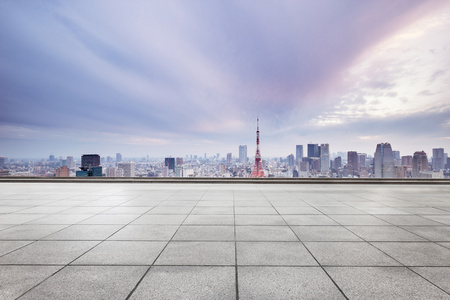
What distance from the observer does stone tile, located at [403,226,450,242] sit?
532 cm

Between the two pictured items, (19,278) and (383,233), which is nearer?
(19,278)

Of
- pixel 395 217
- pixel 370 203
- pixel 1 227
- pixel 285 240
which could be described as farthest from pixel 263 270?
pixel 370 203

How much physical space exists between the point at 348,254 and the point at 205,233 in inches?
126

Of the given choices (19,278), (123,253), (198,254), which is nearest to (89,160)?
(123,253)

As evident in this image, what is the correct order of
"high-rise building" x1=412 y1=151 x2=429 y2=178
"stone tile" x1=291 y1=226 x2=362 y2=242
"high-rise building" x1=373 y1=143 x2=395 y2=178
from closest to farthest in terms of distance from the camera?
"stone tile" x1=291 y1=226 x2=362 y2=242
"high-rise building" x1=412 y1=151 x2=429 y2=178
"high-rise building" x1=373 y1=143 x2=395 y2=178

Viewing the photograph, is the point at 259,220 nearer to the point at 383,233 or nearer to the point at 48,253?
the point at 383,233

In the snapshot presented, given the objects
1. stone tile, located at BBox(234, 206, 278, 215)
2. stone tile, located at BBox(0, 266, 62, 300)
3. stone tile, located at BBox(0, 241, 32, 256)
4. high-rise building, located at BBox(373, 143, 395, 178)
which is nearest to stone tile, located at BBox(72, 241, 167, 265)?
stone tile, located at BBox(0, 266, 62, 300)

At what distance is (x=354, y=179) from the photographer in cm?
1695

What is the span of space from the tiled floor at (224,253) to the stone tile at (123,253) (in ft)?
0.06

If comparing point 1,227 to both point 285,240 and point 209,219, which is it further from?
point 285,240

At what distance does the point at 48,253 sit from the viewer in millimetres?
4418

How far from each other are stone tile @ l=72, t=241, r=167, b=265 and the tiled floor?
0.02m

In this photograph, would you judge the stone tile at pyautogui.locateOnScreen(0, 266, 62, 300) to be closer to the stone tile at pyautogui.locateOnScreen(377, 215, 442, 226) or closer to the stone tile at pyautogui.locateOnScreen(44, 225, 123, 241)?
the stone tile at pyautogui.locateOnScreen(44, 225, 123, 241)

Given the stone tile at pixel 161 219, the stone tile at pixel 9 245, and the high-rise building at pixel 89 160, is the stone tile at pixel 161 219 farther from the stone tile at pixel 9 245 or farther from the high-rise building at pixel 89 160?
the high-rise building at pixel 89 160
